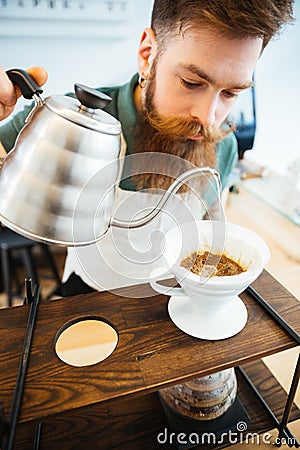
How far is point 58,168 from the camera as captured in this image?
0.41 metres

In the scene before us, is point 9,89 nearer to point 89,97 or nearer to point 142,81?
point 89,97

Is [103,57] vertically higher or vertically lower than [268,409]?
higher

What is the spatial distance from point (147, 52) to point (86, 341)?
68 cm

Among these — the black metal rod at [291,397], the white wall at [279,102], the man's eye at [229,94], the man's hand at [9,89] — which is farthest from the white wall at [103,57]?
the black metal rod at [291,397]

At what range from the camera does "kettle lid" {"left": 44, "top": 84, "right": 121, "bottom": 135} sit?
1.35 feet

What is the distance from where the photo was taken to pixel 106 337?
65 cm

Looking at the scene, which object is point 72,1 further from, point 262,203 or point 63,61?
point 262,203

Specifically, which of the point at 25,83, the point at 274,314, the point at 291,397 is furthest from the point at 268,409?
the point at 25,83

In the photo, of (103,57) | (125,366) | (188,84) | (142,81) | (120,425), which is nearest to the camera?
(125,366)

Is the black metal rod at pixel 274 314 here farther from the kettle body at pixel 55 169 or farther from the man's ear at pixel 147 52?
the man's ear at pixel 147 52

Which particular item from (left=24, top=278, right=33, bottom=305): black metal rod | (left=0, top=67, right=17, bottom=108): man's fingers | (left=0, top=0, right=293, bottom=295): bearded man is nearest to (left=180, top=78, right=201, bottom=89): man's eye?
(left=0, top=0, right=293, bottom=295): bearded man

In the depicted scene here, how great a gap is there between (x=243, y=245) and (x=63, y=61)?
813mm

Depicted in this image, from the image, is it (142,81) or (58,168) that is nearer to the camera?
(58,168)

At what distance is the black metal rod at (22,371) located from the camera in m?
0.42
